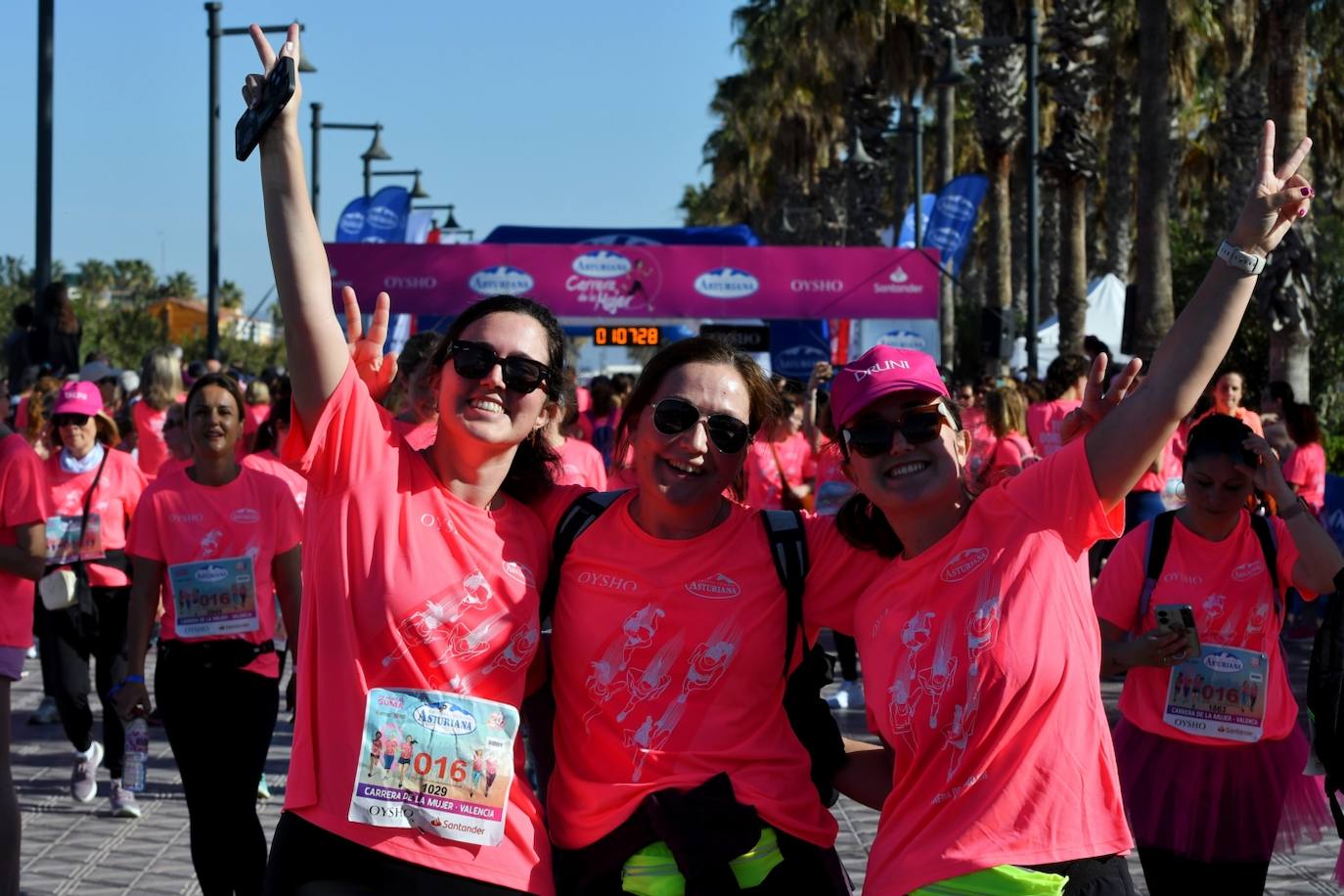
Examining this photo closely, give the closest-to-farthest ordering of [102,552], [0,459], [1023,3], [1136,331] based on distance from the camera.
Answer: [0,459]
[102,552]
[1136,331]
[1023,3]

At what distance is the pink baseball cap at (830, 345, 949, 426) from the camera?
10.7 ft

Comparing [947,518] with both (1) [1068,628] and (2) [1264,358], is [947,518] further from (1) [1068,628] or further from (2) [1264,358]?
(2) [1264,358]

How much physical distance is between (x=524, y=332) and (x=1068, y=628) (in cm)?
124

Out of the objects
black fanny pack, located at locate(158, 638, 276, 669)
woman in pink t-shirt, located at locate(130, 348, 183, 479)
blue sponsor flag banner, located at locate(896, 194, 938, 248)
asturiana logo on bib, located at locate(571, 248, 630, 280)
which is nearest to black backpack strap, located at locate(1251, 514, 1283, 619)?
black fanny pack, located at locate(158, 638, 276, 669)

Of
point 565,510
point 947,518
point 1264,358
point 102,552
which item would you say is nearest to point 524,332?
point 565,510

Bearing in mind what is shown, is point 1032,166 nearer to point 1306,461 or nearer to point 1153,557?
point 1306,461

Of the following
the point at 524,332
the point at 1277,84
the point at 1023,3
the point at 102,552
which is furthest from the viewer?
the point at 1023,3

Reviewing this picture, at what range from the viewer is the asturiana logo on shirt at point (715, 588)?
3299 millimetres

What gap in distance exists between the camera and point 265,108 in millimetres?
3199

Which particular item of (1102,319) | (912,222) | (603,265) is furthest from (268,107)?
(912,222)

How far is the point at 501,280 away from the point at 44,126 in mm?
9590

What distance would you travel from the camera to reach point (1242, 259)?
3.07m

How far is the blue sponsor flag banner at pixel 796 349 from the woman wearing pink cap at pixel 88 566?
19138 mm

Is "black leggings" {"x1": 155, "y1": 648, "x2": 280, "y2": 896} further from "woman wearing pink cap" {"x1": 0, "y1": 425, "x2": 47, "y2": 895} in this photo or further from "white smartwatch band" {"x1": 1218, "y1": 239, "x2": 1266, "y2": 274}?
"white smartwatch band" {"x1": 1218, "y1": 239, "x2": 1266, "y2": 274}
